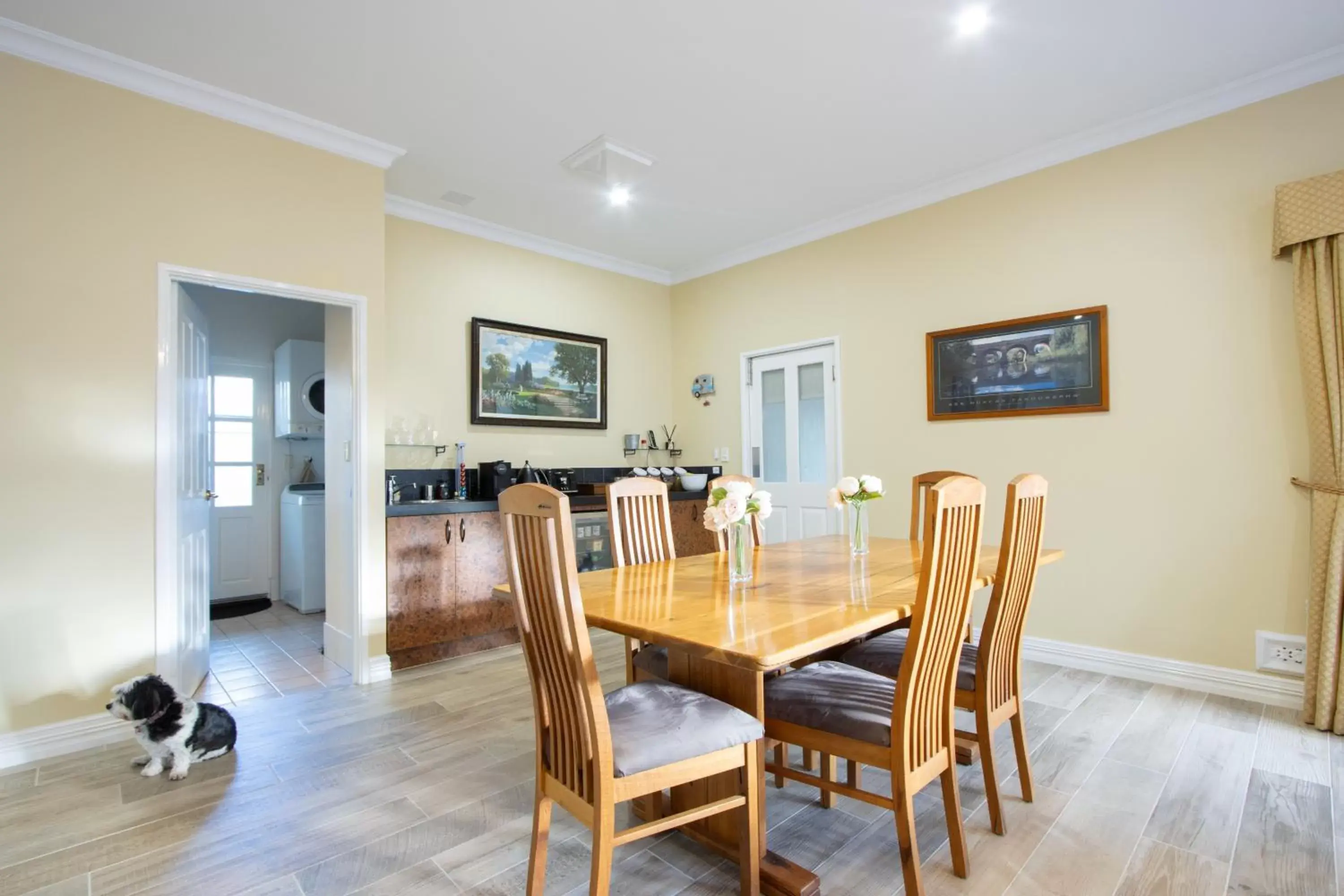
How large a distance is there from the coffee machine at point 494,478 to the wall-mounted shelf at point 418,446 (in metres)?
0.28

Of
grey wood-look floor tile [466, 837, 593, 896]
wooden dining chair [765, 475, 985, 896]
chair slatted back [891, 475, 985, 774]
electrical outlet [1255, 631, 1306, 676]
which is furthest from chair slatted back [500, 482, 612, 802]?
electrical outlet [1255, 631, 1306, 676]

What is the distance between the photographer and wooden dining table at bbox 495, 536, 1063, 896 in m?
1.39

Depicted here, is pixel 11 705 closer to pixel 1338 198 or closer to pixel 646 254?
pixel 646 254

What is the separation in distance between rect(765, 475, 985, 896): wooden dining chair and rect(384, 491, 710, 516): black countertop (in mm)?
1625

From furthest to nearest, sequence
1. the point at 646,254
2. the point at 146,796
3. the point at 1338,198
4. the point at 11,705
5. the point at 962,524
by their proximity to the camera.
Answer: the point at 646,254
the point at 1338,198
the point at 11,705
the point at 146,796
the point at 962,524

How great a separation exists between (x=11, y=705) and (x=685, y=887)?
2684 mm

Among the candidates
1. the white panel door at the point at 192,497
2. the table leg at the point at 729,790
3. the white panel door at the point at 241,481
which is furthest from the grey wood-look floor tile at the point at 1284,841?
the white panel door at the point at 241,481

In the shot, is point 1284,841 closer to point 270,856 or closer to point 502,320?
point 270,856

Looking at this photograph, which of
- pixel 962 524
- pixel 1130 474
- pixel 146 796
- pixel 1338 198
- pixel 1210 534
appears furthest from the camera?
pixel 1130 474

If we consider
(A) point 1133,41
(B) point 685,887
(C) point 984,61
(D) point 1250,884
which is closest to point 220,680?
(B) point 685,887

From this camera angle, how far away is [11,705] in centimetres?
243

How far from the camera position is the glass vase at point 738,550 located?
200 cm

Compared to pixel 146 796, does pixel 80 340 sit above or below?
above

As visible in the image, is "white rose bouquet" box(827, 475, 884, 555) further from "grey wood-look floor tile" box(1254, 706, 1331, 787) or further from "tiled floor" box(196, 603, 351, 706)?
"tiled floor" box(196, 603, 351, 706)
